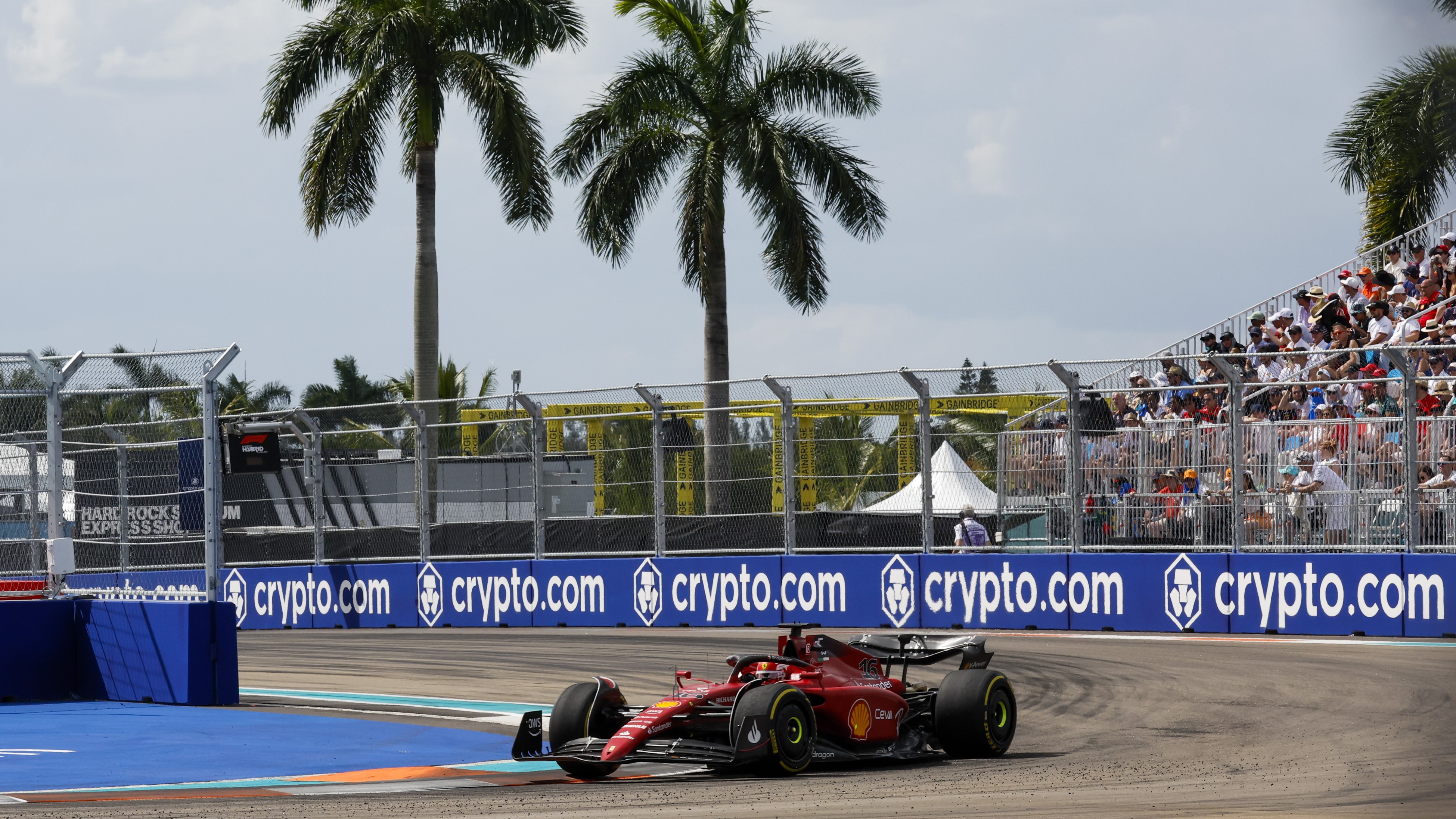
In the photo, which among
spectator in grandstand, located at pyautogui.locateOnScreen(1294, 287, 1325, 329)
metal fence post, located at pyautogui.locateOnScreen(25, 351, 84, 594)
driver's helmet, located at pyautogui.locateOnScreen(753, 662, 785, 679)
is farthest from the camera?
spectator in grandstand, located at pyautogui.locateOnScreen(1294, 287, 1325, 329)

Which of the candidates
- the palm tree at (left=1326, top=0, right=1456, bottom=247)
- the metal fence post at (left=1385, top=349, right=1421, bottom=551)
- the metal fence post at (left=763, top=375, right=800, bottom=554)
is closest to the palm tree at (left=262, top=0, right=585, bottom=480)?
the metal fence post at (left=763, top=375, right=800, bottom=554)

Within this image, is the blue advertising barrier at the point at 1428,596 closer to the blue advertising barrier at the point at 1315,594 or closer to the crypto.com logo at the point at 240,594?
the blue advertising barrier at the point at 1315,594

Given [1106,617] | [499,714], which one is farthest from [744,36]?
[499,714]

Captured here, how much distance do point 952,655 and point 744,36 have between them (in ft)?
63.4

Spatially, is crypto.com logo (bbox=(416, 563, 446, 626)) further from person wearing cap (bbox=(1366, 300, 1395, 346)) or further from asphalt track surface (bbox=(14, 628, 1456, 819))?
person wearing cap (bbox=(1366, 300, 1395, 346))

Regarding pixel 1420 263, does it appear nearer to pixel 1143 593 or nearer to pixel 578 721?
pixel 1143 593

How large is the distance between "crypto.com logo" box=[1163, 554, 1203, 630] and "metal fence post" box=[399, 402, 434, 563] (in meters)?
9.42

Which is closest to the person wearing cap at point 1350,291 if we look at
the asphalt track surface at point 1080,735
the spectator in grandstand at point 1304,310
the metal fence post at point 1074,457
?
the spectator in grandstand at point 1304,310

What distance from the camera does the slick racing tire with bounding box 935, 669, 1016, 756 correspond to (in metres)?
8.44

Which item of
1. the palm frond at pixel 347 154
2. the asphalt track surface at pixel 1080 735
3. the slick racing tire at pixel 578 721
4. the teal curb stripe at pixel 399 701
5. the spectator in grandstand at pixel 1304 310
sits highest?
the palm frond at pixel 347 154

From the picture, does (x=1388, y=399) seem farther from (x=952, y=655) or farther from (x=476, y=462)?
(x=476, y=462)

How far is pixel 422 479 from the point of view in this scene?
2044 centimetres

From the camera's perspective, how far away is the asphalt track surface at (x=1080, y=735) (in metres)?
6.71

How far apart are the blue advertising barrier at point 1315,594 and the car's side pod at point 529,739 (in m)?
9.22
